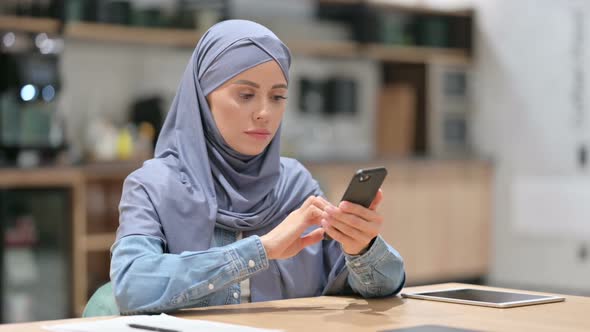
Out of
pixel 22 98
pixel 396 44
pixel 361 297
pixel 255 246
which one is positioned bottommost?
pixel 361 297

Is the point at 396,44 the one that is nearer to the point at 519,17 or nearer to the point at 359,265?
the point at 519,17

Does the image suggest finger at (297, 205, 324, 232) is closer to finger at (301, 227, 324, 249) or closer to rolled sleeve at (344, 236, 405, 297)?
finger at (301, 227, 324, 249)

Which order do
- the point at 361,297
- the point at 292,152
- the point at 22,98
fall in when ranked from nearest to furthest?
the point at 361,297 → the point at 22,98 → the point at 292,152

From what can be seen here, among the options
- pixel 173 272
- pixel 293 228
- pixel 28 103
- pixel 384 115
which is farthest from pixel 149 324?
pixel 384 115

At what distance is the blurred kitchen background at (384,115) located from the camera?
16.2 ft

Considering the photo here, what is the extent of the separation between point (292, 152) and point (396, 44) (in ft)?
4.22

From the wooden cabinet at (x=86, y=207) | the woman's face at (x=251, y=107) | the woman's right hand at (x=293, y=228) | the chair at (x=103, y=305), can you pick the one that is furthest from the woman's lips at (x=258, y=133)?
the wooden cabinet at (x=86, y=207)

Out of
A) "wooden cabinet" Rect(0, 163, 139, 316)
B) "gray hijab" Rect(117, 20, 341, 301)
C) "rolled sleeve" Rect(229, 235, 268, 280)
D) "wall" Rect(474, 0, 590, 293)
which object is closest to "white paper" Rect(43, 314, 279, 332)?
"rolled sleeve" Rect(229, 235, 268, 280)

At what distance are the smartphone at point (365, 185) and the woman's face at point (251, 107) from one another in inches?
13.3

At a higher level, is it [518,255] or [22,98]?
[22,98]

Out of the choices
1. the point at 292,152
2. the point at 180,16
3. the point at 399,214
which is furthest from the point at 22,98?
the point at 399,214

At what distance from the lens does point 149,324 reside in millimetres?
1602

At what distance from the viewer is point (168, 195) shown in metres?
1.99

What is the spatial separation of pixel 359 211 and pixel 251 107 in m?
0.38
